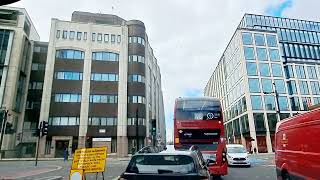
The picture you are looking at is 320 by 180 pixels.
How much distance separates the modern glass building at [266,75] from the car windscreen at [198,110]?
40781 mm

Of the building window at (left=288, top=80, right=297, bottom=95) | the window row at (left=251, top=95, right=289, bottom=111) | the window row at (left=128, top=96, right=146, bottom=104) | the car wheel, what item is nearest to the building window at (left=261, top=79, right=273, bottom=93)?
the window row at (left=251, top=95, right=289, bottom=111)

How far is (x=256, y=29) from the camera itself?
2544 inches

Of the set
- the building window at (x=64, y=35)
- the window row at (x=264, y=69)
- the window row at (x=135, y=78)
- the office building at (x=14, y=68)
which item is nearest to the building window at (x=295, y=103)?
the window row at (x=264, y=69)

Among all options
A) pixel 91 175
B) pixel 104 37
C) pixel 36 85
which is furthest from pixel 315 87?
pixel 91 175

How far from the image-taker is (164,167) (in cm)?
468

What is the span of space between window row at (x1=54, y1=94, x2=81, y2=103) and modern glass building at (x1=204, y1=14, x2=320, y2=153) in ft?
105

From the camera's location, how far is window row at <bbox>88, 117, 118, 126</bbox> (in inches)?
1737

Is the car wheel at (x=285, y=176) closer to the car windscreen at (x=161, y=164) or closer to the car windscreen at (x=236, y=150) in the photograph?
the car windscreen at (x=161, y=164)

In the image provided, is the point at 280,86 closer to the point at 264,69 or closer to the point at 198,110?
the point at 264,69

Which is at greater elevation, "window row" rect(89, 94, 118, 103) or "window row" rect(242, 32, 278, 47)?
"window row" rect(242, 32, 278, 47)

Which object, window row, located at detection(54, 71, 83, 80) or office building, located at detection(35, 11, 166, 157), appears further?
window row, located at detection(54, 71, 83, 80)

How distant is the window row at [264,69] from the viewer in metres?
60.7

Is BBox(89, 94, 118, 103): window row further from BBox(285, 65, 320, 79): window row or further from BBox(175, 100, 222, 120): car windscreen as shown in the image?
BBox(285, 65, 320, 79): window row

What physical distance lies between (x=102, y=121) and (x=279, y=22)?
5694 cm
